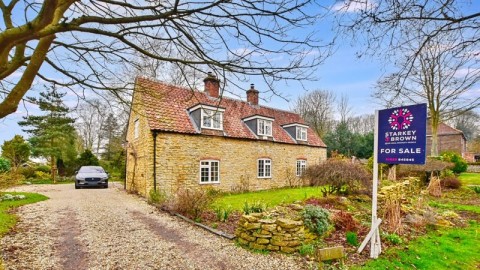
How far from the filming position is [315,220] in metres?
6.53

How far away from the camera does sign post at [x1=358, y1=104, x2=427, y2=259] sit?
5074mm

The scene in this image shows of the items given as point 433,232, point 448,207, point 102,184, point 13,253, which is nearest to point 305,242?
point 433,232

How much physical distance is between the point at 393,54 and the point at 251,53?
209 cm

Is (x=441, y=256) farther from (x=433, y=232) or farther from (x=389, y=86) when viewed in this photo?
(x=389, y=86)

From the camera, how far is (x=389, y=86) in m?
4.70

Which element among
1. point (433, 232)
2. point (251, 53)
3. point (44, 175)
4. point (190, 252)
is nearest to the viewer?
point (251, 53)

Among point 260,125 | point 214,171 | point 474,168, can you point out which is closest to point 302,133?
point 260,125

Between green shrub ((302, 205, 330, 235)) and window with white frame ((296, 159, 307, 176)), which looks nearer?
green shrub ((302, 205, 330, 235))

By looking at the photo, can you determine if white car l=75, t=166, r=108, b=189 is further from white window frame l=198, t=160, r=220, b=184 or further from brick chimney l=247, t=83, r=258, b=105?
brick chimney l=247, t=83, r=258, b=105

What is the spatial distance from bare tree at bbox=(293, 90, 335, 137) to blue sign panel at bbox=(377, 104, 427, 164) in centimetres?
2951

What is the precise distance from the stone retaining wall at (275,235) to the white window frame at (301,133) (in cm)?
1601

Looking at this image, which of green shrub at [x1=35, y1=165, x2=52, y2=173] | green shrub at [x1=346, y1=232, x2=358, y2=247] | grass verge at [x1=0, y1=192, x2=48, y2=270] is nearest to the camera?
green shrub at [x1=346, y1=232, x2=358, y2=247]

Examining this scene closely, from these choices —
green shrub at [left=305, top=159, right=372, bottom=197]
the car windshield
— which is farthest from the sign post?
the car windshield

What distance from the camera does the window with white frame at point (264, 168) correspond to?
18469mm
